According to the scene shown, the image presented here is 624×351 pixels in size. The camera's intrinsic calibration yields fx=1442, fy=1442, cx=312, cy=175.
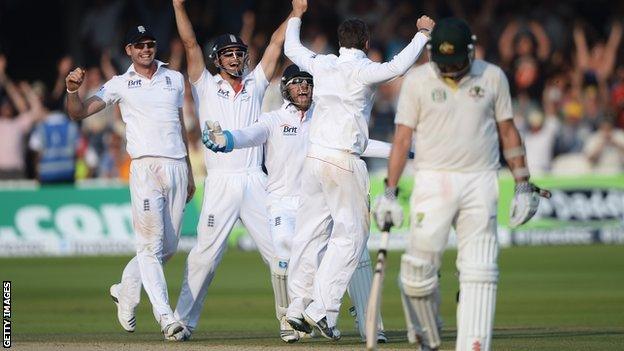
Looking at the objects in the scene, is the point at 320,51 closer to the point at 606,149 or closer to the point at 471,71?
the point at 606,149

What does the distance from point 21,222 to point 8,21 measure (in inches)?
210

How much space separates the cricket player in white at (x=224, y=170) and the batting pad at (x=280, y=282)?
0.18 feet

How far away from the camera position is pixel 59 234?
70.2 ft

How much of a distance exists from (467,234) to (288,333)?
9.24ft

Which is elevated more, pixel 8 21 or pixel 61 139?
pixel 8 21

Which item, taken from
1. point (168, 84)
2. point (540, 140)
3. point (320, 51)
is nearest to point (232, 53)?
A: point (168, 84)

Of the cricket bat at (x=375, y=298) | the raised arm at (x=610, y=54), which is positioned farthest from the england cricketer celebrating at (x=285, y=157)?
the raised arm at (x=610, y=54)

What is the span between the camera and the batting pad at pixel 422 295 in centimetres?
848

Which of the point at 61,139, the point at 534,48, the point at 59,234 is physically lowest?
the point at 59,234

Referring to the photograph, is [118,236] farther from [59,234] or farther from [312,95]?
[312,95]

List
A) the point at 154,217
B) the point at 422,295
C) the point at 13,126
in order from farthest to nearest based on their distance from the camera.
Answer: the point at 13,126 → the point at 154,217 → the point at 422,295

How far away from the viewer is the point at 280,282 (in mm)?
11398

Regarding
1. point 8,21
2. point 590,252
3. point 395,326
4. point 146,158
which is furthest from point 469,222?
point 8,21

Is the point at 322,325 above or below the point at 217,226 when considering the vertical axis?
below
